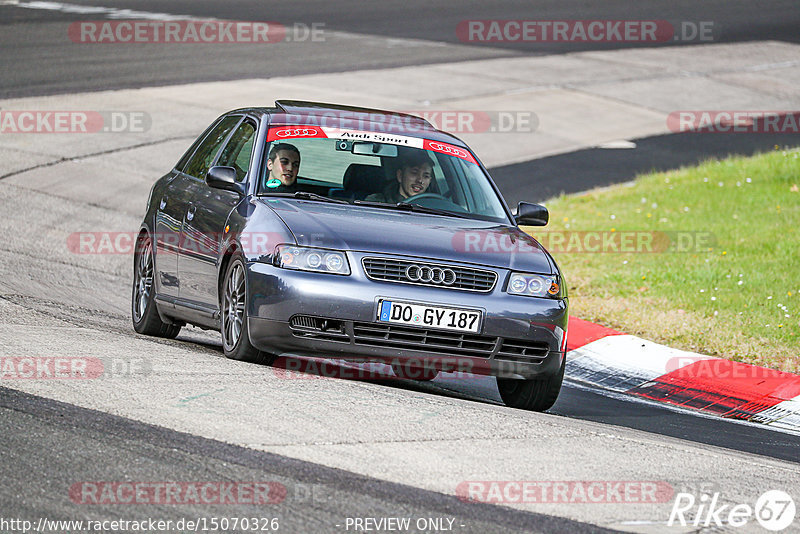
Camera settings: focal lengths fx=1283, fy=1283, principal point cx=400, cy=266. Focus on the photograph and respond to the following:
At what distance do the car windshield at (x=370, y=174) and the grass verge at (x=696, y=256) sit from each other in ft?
8.82

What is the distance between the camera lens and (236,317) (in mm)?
7629

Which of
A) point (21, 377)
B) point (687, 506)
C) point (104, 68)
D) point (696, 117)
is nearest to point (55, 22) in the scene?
point (104, 68)

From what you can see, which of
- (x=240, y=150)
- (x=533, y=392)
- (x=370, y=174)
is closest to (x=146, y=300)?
(x=240, y=150)

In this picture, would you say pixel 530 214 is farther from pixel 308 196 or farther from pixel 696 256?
pixel 696 256

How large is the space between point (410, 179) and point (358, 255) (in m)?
1.40

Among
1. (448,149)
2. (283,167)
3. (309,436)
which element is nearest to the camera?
(309,436)

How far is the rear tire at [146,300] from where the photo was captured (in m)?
9.27

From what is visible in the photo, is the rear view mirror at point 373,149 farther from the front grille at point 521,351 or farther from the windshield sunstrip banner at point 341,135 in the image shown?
the front grille at point 521,351

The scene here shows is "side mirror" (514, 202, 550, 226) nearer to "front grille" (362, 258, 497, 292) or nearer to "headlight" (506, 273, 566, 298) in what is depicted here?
"headlight" (506, 273, 566, 298)

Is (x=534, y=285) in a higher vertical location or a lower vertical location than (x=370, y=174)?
→ lower

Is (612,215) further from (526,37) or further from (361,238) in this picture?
(526,37)

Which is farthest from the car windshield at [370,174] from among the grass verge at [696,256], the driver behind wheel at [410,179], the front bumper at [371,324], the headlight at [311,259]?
the grass verge at [696,256]

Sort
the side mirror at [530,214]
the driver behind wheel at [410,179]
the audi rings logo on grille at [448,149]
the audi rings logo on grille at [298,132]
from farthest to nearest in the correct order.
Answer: the audi rings logo on grille at [448,149]
the side mirror at [530,214]
the audi rings logo on grille at [298,132]
the driver behind wheel at [410,179]

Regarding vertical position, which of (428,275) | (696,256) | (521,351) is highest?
(428,275)
